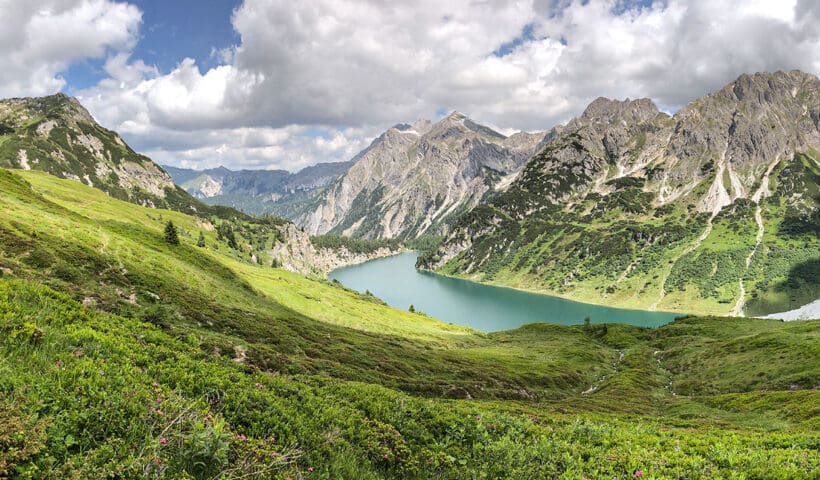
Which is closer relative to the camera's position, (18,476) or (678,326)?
(18,476)

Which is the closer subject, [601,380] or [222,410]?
[222,410]

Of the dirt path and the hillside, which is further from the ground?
the hillside

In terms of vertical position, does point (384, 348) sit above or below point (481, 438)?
below

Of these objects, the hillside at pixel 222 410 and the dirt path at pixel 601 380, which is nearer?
the hillside at pixel 222 410

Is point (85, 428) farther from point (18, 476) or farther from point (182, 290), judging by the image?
point (182, 290)

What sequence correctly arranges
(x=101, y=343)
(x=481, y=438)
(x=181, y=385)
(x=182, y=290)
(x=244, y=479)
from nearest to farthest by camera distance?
(x=244, y=479) < (x=181, y=385) < (x=101, y=343) < (x=481, y=438) < (x=182, y=290)

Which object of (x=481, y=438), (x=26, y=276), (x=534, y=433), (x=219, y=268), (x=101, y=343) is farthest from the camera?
(x=219, y=268)

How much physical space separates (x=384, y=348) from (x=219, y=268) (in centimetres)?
3312

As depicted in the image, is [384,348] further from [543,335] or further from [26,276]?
[543,335]

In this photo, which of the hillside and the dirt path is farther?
the dirt path

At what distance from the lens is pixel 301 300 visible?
229 feet

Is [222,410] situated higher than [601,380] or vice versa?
[222,410]

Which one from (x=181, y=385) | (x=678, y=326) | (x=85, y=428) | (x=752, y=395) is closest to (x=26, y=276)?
(x=181, y=385)

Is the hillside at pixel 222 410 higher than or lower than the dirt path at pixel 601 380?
higher
